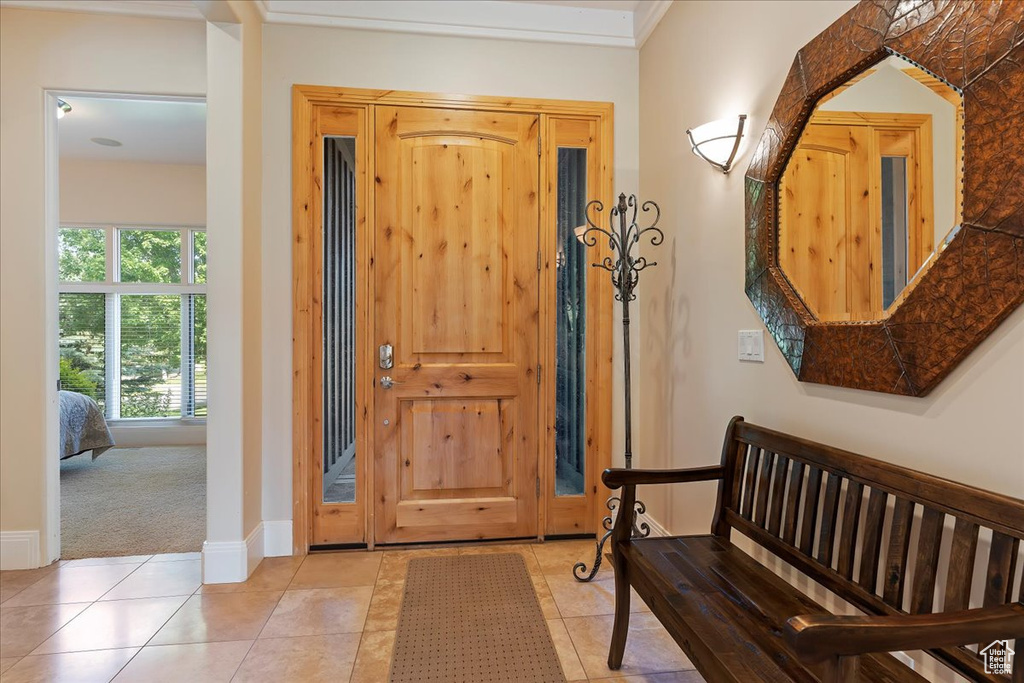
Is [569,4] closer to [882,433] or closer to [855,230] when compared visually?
[855,230]

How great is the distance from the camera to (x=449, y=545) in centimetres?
286

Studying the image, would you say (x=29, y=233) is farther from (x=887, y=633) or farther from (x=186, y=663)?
(x=887, y=633)

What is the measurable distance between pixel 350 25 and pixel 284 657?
115 inches

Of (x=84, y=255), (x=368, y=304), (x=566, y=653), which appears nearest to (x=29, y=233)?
(x=368, y=304)

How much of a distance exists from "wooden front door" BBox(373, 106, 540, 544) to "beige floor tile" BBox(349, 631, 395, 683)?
87cm

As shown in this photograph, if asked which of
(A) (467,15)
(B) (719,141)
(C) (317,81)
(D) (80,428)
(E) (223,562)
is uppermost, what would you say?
(A) (467,15)

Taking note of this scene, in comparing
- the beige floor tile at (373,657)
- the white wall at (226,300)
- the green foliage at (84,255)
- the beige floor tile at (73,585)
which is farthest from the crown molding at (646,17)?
the green foliage at (84,255)

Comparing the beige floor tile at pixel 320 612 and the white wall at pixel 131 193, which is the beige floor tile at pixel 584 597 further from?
the white wall at pixel 131 193

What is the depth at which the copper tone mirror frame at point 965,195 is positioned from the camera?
107cm

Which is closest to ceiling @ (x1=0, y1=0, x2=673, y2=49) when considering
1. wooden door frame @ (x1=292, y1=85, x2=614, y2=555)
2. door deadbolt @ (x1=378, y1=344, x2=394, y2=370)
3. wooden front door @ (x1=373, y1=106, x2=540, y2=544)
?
wooden door frame @ (x1=292, y1=85, x2=614, y2=555)

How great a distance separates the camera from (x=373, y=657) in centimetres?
184

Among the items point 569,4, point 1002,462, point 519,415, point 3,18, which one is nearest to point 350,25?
point 569,4

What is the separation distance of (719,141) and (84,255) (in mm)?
6303

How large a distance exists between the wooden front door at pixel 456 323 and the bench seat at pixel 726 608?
1.25 m
